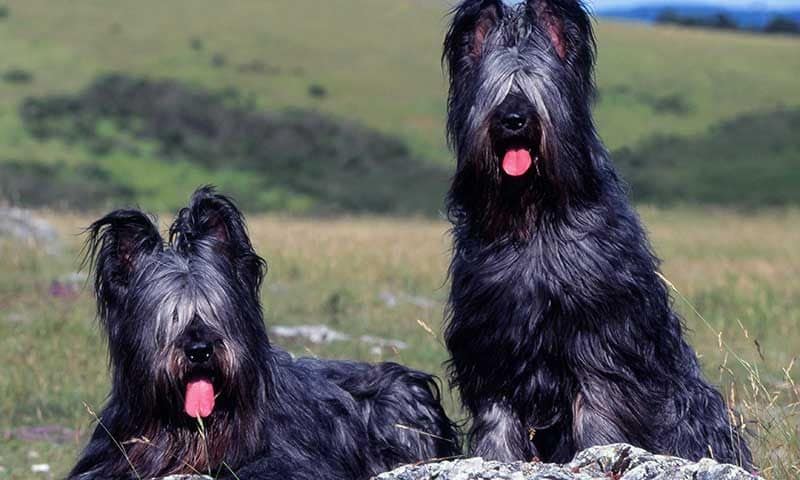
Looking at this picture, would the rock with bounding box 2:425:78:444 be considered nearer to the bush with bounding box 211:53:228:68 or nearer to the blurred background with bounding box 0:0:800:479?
the blurred background with bounding box 0:0:800:479

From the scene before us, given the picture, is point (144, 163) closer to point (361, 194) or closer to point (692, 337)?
point (361, 194)

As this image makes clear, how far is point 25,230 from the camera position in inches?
896

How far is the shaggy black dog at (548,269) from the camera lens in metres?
8.08

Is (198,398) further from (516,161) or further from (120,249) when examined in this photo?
(516,161)

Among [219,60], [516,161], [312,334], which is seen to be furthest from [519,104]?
[219,60]

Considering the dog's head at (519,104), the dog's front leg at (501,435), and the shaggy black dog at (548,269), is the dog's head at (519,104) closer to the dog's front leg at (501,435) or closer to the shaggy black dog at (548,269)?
the shaggy black dog at (548,269)

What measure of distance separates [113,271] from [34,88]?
4757 cm

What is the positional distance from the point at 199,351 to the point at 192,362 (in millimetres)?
75

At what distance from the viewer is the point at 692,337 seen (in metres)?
17.4

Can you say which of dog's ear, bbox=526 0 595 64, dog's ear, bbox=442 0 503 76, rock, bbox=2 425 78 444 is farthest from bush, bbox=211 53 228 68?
dog's ear, bbox=526 0 595 64

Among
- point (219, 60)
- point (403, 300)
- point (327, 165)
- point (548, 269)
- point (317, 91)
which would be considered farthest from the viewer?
point (219, 60)

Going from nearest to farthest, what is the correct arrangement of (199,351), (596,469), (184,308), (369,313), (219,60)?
(596,469), (199,351), (184,308), (369,313), (219,60)

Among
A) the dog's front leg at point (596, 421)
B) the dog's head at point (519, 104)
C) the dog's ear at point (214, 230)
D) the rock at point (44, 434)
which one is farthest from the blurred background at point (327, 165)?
the dog's ear at point (214, 230)

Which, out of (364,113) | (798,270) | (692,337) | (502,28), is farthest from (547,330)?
(364,113)
